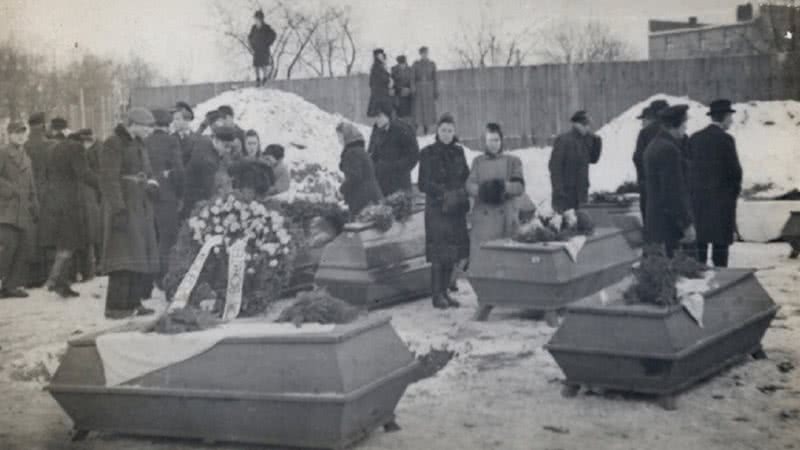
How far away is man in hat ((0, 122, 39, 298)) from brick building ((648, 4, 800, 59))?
6.61 meters

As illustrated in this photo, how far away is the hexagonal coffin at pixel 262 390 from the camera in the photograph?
16.3 feet

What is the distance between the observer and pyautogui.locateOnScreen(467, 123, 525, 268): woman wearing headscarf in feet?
30.2

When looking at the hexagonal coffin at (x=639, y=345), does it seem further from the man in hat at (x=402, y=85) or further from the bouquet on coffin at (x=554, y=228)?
the man in hat at (x=402, y=85)

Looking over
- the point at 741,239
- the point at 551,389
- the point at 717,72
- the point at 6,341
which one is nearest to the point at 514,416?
the point at 551,389

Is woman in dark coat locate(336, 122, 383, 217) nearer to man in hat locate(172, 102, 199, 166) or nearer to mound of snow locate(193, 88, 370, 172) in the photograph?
man in hat locate(172, 102, 199, 166)

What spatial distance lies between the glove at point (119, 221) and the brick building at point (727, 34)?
5.22m

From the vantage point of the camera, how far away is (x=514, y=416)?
19.0ft

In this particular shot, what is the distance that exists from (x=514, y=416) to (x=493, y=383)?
0.79 meters

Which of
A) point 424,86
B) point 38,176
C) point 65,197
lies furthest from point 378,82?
point 65,197

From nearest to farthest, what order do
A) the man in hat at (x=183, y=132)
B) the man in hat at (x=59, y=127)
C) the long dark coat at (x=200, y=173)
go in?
1. the long dark coat at (x=200, y=173)
2. the man in hat at (x=183, y=132)
3. the man in hat at (x=59, y=127)

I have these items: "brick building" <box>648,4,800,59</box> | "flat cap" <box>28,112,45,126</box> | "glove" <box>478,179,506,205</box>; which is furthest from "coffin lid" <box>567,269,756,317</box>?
"flat cap" <box>28,112,45,126</box>

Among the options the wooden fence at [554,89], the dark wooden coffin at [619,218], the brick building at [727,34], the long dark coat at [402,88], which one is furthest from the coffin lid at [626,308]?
the long dark coat at [402,88]

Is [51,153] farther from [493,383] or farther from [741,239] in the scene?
[741,239]

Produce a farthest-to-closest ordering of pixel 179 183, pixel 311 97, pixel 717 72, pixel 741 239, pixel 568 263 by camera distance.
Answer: pixel 311 97
pixel 741 239
pixel 717 72
pixel 179 183
pixel 568 263
